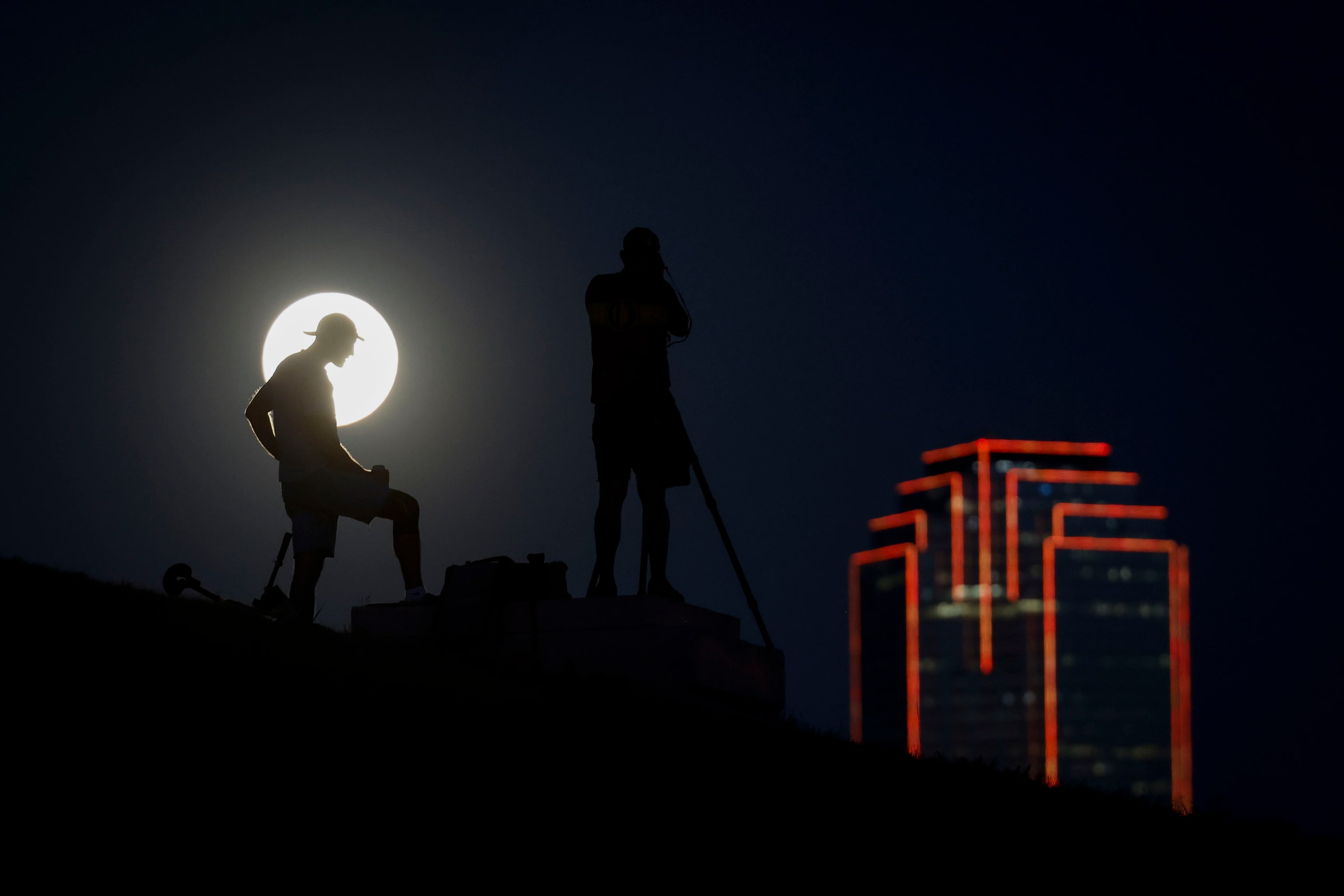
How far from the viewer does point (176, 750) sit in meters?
7.73

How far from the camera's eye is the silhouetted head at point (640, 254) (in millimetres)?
13414

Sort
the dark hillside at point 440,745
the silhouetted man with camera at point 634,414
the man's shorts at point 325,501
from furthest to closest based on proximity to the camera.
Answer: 1. the silhouetted man with camera at point 634,414
2. the man's shorts at point 325,501
3. the dark hillside at point 440,745

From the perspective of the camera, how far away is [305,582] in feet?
39.7

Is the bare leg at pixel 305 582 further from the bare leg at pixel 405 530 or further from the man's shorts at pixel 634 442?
the man's shorts at pixel 634 442

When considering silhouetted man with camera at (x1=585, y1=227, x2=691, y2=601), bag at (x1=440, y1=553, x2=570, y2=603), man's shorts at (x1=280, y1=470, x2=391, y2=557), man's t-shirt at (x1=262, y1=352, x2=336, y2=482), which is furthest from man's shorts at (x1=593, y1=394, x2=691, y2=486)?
man's t-shirt at (x1=262, y1=352, x2=336, y2=482)

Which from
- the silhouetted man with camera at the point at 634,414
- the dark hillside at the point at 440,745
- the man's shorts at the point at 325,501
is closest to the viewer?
the dark hillside at the point at 440,745

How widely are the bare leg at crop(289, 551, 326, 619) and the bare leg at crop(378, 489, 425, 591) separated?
0.51 meters

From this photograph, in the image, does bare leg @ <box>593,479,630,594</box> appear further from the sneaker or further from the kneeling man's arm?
the kneeling man's arm

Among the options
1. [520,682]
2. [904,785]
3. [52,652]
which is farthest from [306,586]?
[904,785]

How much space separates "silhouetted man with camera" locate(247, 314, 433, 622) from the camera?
12.0m

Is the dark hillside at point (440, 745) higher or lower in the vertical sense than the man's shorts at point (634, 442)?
lower

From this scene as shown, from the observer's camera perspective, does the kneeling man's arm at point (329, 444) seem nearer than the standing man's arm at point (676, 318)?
Yes

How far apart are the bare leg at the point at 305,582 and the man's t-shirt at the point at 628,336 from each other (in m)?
2.37

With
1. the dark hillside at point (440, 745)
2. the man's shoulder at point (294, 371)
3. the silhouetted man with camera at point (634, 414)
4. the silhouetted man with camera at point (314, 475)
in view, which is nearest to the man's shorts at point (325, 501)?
the silhouetted man with camera at point (314, 475)
